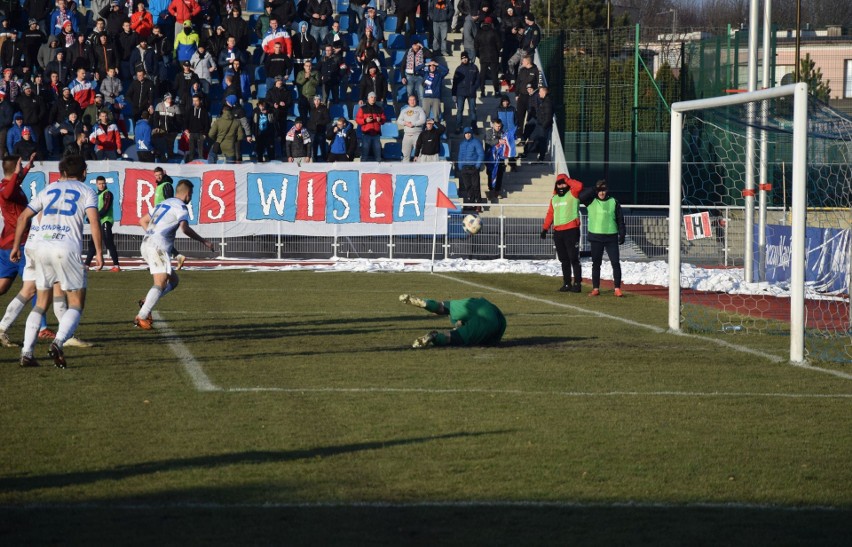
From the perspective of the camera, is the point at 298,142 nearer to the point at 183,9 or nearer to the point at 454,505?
the point at 183,9

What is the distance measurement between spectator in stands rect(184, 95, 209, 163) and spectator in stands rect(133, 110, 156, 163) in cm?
93

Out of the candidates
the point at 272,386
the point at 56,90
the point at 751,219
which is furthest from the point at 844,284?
the point at 56,90

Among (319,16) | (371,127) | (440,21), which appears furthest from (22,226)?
(440,21)

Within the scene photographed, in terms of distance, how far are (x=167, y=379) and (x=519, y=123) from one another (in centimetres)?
2217

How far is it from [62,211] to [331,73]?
22.2m

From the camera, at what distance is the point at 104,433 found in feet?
26.7

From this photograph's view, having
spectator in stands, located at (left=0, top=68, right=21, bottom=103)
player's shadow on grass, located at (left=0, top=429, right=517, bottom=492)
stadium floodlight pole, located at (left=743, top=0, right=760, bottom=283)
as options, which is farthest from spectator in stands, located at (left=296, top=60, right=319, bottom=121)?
player's shadow on grass, located at (left=0, top=429, right=517, bottom=492)

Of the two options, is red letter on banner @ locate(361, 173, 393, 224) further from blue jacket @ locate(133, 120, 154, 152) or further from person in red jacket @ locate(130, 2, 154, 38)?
person in red jacket @ locate(130, 2, 154, 38)

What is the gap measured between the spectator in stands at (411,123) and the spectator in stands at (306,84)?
2.75m

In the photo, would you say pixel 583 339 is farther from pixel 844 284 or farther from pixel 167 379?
pixel 844 284

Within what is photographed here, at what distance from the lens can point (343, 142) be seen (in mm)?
30188

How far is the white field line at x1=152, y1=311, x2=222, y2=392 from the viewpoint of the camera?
10.3 m

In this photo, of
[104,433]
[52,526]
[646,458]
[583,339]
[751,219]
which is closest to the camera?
[52,526]

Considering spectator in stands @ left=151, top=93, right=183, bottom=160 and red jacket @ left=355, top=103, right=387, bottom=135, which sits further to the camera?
red jacket @ left=355, top=103, right=387, bottom=135
